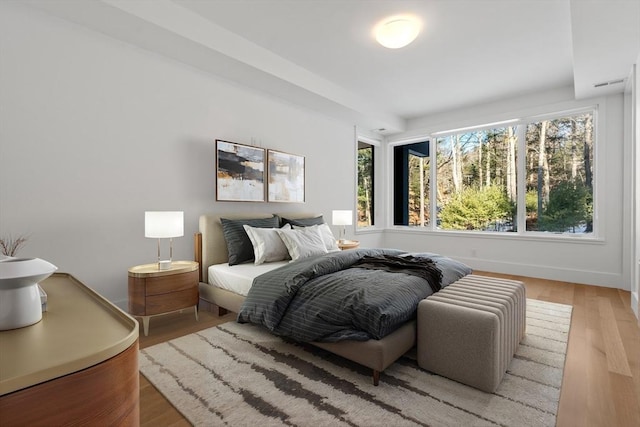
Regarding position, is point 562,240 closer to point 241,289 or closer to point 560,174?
point 560,174

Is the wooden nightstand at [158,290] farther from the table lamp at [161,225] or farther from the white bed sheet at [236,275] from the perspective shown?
the white bed sheet at [236,275]

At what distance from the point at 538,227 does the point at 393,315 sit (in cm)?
432

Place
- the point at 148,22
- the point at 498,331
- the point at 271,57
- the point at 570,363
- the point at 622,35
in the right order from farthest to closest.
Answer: the point at 271,57
the point at 622,35
the point at 148,22
the point at 570,363
the point at 498,331

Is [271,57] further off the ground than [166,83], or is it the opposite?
[271,57]

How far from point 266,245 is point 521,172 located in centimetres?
437

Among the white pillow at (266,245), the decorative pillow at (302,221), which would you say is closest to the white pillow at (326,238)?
the decorative pillow at (302,221)

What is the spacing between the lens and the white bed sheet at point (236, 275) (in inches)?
111

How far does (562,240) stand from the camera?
4.68 metres

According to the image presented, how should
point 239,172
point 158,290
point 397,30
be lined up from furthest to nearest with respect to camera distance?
point 239,172 < point 397,30 < point 158,290

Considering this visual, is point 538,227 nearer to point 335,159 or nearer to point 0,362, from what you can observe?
point 335,159

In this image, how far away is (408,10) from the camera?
287 centimetres

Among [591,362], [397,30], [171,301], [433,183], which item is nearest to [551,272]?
[433,183]

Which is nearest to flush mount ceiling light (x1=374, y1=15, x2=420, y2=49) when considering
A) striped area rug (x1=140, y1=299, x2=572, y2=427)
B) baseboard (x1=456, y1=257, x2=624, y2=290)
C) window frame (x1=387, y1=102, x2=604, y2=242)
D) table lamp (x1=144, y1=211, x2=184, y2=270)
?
table lamp (x1=144, y1=211, x2=184, y2=270)

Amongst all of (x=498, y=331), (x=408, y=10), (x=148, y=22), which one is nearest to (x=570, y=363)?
(x=498, y=331)
